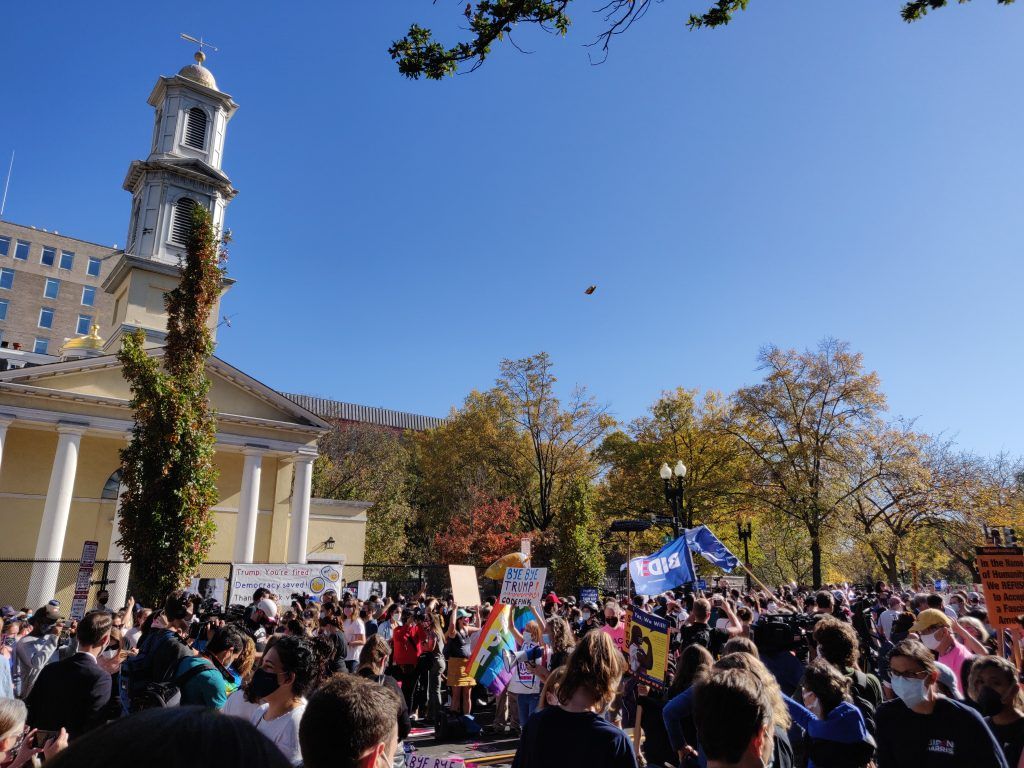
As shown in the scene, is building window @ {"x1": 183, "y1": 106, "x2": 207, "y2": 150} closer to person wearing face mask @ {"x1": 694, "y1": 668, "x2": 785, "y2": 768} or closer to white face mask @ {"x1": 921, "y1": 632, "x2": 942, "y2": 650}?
white face mask @ {"x1": 921, "y1": 632, "x2": 942, "y2": 650}

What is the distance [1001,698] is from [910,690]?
838mm

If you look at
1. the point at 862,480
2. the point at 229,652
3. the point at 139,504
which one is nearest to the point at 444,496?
the point at 862,480

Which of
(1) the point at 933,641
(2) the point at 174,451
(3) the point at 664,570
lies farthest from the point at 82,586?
(1) the point at 933,641

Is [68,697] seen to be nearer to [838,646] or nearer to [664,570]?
[838,646]

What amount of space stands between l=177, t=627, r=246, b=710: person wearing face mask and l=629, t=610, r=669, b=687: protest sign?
13.0ft

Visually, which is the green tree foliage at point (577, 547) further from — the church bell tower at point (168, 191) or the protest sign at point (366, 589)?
the church bell tower at point (168, 191)

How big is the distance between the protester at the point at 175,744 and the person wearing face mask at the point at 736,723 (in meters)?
2.50

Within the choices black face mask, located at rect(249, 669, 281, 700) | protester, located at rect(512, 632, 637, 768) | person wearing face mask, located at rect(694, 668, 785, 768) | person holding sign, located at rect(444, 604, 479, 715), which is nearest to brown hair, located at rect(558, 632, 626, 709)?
protester, located at rect(512, 632, 637, 768)

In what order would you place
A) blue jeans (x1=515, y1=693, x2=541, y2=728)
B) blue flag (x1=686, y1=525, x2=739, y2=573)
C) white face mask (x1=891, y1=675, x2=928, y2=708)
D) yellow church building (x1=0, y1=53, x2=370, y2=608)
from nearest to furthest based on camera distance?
white face mask (x1=891, y1=675, x2=928, y2=708) < blue jeans (x1=515, y1=693, x2=541, y2=728) < blue flag (x1=686, y1=525, x2=739, y2=573) < yellow church building (x1=0, y1=53, x2=370, y2=608)

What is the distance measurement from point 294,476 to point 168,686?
29.1 m

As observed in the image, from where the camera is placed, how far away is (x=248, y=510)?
3070cm

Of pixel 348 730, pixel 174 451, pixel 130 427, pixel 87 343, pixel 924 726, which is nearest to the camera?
pixel 348 730

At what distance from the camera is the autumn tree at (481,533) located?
39938mm

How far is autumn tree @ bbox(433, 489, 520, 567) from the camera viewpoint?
3994cm
